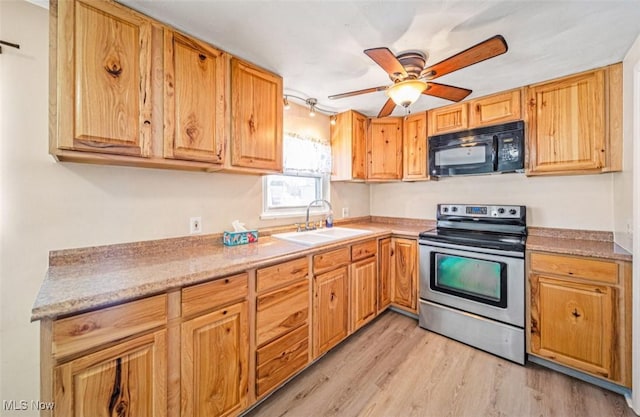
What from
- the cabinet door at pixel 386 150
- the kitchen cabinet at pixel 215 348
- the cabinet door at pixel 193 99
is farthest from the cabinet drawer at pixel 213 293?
the cabinet door at pixel 386 150

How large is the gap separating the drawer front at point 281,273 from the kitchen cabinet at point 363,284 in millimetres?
633

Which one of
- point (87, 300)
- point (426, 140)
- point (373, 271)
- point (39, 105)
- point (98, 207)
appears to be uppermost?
point (426, 140)

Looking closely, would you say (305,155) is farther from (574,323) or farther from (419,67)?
(574,323)

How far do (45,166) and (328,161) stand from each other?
7.38 feet

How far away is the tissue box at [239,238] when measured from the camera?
1.91 m

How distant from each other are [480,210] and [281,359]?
2.36 meters

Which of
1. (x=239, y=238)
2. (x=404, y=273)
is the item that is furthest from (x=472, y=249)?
(x=239, y=238)

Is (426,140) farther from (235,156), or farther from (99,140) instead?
(99,140)

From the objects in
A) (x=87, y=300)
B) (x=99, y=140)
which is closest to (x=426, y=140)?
(x=99, y=140)

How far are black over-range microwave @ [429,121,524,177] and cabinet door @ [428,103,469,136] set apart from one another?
0.22ft

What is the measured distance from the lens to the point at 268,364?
1.61 meters

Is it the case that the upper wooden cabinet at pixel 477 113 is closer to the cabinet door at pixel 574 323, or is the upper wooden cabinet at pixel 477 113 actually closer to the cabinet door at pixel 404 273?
the cabinet door at pixel 404 273

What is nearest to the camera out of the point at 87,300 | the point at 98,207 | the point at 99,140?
the point at 87,300

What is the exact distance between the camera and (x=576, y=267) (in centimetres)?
182
